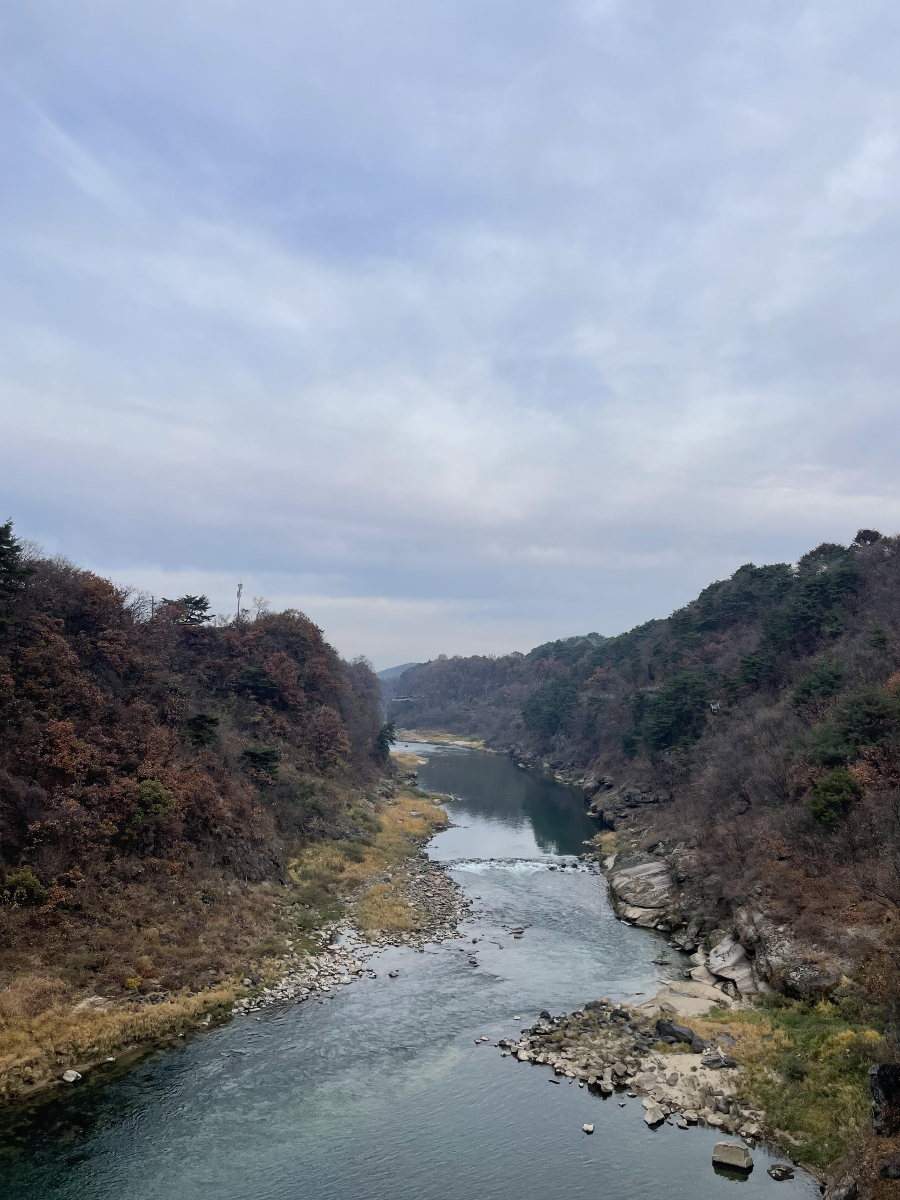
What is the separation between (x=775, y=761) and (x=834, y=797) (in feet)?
30.5

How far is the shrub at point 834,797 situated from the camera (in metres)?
29.0

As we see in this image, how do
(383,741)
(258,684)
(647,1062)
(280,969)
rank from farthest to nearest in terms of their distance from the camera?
(383,741)
(258,684)
(280,969)
(647,1062)

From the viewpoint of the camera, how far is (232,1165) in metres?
15.5

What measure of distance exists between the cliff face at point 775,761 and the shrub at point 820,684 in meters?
0.10

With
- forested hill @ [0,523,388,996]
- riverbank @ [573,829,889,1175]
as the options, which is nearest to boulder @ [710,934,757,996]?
riverbank @ [573,829,889,1175]

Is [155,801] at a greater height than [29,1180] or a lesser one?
greater

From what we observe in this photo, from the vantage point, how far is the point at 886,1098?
14.1 m

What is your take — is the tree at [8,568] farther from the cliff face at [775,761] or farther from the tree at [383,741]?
the tree at [383,741]

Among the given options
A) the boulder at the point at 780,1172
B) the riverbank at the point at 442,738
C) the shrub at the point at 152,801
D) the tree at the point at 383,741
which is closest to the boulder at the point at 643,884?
the boulder at the point at 780,1172

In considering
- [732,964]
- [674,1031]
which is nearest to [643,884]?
[732,964]

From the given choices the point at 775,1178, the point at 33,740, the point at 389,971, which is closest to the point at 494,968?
the point at 389,971

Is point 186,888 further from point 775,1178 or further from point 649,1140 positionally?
point 775,1178

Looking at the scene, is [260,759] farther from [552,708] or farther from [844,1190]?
[552,708]

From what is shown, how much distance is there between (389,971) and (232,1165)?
1222 centimetres
